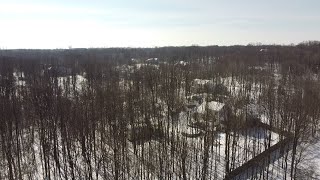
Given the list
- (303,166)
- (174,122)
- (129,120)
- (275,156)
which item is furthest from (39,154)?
(303,166)

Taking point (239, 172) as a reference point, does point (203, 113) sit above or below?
above

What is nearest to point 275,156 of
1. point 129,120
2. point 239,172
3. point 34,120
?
point 239,172

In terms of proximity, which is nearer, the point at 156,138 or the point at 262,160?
the point at 262,160

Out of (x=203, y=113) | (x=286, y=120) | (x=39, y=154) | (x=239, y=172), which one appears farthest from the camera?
(x=203, y=113)

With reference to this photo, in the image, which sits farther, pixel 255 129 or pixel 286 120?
pixel 255 129

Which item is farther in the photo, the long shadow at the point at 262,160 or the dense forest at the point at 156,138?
the long shadow at the point at 262,160

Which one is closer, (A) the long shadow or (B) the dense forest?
(B) the dense forest

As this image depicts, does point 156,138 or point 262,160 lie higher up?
point 156,138

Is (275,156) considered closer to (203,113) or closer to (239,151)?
(239,151)

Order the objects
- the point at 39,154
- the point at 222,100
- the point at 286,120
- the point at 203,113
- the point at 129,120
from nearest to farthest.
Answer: the point at 39,154
the point at 286,120
the point at 129,120
the point at 203,113
the point at 222,100
